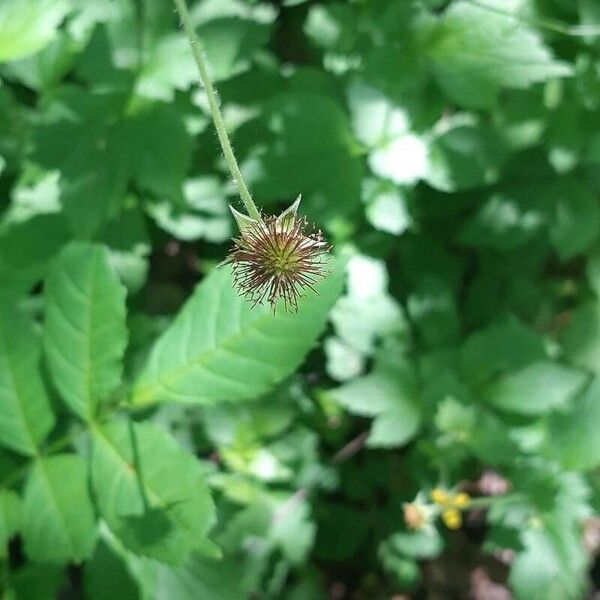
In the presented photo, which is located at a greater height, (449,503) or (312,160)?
(312,160)

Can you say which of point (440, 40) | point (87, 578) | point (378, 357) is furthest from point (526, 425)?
point (87, 578)

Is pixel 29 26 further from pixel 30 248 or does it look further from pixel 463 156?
pixel 463 156

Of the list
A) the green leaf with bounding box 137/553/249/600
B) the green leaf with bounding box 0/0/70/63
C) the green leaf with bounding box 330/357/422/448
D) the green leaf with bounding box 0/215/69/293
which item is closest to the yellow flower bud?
the green leaf with bounding box 330/357/422/448

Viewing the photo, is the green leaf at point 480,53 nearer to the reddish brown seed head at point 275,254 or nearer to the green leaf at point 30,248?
the reddish brown seed head at point 275,254

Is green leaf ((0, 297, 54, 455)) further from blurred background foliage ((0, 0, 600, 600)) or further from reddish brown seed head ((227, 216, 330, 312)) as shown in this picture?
reddish brown seed head ((227, 216, 330, 312))

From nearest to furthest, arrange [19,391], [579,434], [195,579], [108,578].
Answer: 1. [19,391]
2. [108,578]
3. [195,579]
4. [579,434]

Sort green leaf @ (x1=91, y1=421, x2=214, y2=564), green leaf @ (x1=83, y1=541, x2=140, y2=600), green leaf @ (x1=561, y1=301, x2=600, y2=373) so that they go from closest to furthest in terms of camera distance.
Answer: green leaf @ (x1=91, y1=421, x2=214, y2=564), green leaf @ (x1=83, y1=541, x2=140, y2=600), green leaf @ (x1=561, y1=301, x2=600, y2=373)

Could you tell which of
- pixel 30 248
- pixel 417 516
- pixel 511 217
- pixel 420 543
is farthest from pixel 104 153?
pixel 420 543
